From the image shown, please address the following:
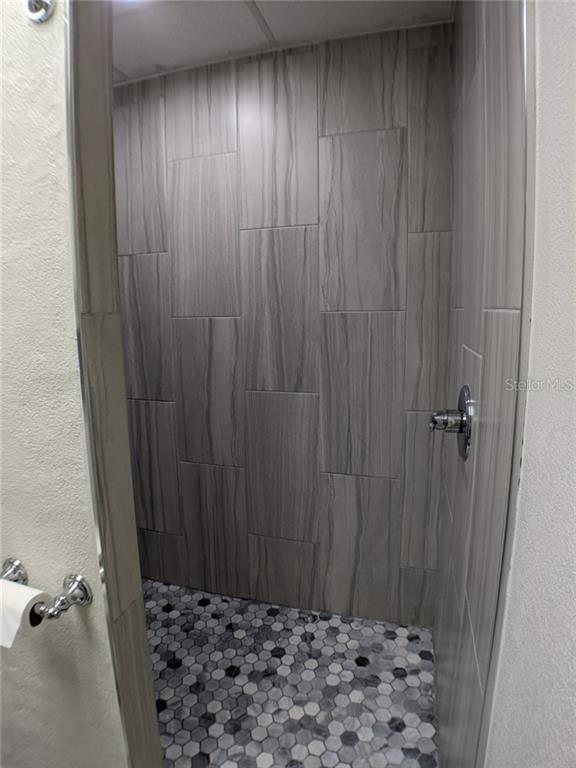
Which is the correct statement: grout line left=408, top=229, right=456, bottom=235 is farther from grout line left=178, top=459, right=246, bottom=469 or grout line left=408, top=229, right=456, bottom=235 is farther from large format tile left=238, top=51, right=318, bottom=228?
grout line left=178, top=459, right=246, bottom=469

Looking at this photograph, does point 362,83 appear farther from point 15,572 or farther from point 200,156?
point 15,572

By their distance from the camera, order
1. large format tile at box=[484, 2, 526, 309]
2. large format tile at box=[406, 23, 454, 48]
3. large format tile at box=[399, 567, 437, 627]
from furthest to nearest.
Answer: large format tile at box=[399, 567, 437, 627]
large format tile at box=[406, 23, 454, 48]
large format tile at box=[484, 2, 526, 309]

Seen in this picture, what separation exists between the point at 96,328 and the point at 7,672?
67 cm

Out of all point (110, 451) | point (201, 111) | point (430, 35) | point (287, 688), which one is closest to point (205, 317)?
point (201, 111)

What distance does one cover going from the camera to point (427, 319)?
141cm

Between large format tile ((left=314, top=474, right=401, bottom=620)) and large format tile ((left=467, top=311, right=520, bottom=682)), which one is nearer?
large format tile ((left=467, top=311, right=520, bottom=682))

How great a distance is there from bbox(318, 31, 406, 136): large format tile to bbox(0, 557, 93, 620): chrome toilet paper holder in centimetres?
143

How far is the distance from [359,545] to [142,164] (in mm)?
1637

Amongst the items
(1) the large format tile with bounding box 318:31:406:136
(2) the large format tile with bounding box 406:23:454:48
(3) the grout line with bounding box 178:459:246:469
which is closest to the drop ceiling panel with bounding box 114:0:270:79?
(1) the large format tile with bounding box 318:31:406:136

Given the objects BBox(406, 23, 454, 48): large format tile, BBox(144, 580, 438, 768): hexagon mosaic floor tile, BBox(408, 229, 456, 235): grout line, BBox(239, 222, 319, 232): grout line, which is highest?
BBox(406, 23, 454, 48): large format tile

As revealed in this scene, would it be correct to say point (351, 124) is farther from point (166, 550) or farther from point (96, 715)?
point (166, 550)

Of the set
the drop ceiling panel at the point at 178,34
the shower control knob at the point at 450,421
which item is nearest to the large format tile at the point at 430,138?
the drop ceiling panel at the point at 178,34

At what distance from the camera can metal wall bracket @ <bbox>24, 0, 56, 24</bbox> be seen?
1.86ft

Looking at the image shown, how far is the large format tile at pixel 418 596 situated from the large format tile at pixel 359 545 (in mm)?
29
